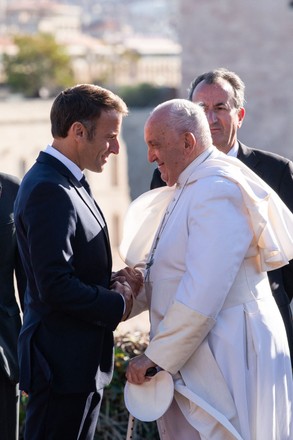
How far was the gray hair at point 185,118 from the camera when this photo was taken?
3533mm

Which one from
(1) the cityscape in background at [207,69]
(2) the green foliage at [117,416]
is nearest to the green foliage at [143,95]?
(1) the cityscape in background at [207,69]

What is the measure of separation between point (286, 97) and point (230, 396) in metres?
26.5

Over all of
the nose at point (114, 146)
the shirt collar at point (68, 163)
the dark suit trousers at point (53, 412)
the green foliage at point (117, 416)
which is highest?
the nose at point (114, 146)

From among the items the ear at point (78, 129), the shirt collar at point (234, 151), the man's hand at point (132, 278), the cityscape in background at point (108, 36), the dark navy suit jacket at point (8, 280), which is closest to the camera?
the ear at point (78, 129)

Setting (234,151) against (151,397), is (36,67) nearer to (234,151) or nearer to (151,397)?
(234,151)

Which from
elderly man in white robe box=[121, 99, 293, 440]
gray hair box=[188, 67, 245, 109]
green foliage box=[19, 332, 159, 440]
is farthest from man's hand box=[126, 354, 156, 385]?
green foliage box=[19, 332, 159, 440]

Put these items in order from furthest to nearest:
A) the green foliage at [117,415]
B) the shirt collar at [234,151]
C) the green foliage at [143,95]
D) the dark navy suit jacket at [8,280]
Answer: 1. the green foliage at [143,95]
2. the green foliage at [117,415]
3. the shirt collar at [234,151]
4. the dark navy suit jacket at [8,280]

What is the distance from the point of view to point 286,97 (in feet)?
97.0

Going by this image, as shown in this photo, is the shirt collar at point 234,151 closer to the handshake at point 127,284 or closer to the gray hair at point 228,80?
the gray hair at point 228,80

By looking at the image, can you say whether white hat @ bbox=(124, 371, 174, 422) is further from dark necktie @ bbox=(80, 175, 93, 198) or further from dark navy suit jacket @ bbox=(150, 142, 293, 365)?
dark navy suit jacket @ bbox=(150, 142, 293, 365)

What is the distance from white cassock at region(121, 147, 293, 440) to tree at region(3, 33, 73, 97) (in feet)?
168

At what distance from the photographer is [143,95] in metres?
49.8

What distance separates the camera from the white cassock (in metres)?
3.46

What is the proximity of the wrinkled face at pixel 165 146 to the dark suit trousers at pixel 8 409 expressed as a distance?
1.05m
